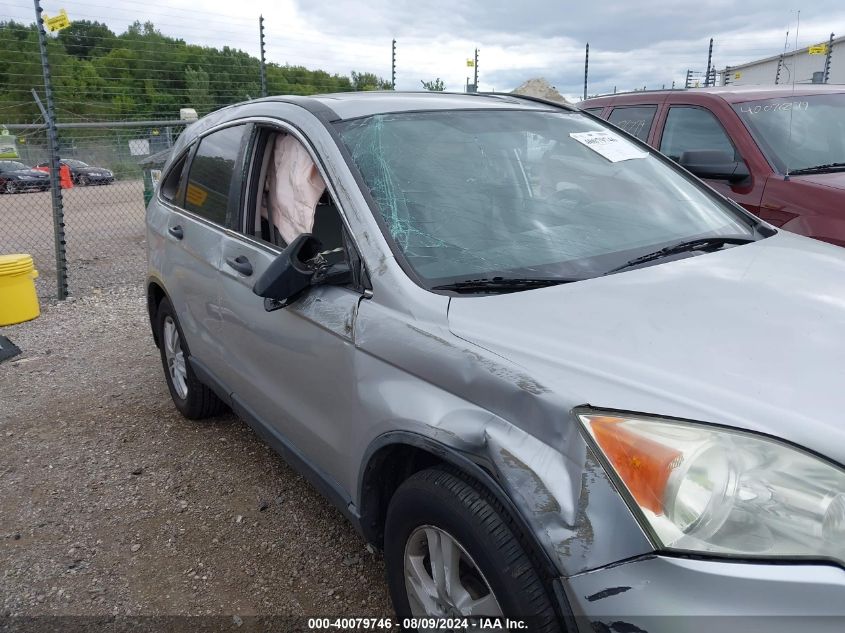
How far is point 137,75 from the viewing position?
40.1 feet

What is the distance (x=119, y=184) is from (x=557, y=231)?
16.2 m

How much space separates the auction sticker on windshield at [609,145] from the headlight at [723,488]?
1.72m

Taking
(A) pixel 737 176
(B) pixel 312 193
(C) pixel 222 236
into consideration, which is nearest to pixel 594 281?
(B) pixel 312 193

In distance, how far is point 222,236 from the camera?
321 cm

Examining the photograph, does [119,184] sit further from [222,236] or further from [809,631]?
[809,631]

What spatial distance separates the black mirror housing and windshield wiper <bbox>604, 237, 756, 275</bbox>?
968 mm

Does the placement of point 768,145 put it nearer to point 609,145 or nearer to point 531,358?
point 609,145

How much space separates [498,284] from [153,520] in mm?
2139

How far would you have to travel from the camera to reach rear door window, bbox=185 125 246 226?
10.7 ft

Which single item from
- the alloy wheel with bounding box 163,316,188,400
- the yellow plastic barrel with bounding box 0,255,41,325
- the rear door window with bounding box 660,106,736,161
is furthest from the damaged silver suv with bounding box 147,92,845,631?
the yellow plastic barrel with bounding box 0,255,41,325

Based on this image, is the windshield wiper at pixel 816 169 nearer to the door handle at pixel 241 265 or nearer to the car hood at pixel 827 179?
the car hood at pixel 827 179

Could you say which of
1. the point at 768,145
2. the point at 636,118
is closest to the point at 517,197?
the point at 768,145

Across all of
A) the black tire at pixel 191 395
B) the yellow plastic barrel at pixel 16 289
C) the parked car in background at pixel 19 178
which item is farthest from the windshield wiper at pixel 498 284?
the parked car in background at pixel 19 178

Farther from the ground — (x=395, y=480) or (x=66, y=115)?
(x=66, y=115)
